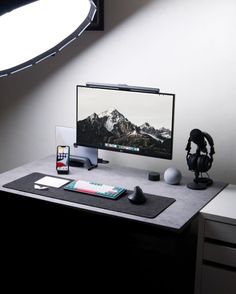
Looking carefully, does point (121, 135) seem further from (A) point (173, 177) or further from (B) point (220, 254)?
(B) point (220, 254)

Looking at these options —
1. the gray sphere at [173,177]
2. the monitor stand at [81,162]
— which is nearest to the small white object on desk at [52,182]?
the monitor stand at [81,162]

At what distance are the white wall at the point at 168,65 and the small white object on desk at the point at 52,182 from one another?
54cm

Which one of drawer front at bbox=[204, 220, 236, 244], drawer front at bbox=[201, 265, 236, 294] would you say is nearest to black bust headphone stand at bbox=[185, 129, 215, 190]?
Answer: drawer front at bbox=[204, 220, 236, 244]

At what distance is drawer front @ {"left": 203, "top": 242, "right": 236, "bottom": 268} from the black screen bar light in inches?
49.8

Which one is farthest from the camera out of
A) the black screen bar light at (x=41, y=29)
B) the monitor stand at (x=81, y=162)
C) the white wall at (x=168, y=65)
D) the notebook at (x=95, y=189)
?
the monitor stand at (x=81, y=162)

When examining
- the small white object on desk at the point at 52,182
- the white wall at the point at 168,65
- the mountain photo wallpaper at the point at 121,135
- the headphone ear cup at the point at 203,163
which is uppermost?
the white wall at the point at 168,65

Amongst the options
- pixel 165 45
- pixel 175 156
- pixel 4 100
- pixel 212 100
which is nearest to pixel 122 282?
pixel 175 156

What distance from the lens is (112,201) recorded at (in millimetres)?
2355

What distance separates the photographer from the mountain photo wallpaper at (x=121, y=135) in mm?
2531

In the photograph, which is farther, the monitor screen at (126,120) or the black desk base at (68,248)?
the black desk base at (68,248)

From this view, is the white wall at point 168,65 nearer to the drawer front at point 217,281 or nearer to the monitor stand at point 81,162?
the monitor stand at point 81,162

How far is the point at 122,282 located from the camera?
266 centimetres

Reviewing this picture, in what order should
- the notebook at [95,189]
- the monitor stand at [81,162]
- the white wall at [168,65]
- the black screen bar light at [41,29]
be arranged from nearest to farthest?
the black screen bar light at [41,29] < the notebook at [95,189] < the white wall at [168,65] < the monitor stand at [81,162]

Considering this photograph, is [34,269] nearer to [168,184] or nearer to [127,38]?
[168,184]
